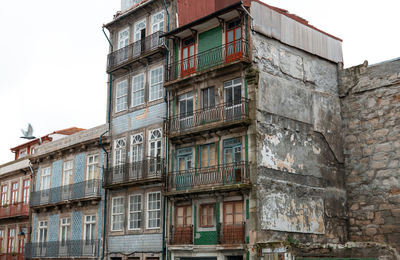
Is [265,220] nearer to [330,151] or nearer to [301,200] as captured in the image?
[301,200]

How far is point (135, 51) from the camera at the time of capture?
26547 millimetres

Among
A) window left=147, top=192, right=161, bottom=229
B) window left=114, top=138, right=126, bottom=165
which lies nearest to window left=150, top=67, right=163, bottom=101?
window left=114, top=138, right=126, bottom=165

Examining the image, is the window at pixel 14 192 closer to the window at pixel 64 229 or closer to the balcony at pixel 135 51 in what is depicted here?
the window at pixel 64 229

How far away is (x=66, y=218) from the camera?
29250mm

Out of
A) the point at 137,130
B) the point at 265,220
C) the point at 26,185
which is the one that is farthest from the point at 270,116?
the point at 26,185

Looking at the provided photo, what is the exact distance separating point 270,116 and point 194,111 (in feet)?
11.1

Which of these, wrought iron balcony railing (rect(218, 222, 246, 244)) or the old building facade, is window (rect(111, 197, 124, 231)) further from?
wrought iron balcony railing (rect(218, 222, 246, 244))

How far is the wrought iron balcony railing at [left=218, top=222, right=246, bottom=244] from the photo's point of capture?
65.3 feet

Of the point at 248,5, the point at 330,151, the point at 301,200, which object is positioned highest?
the point at 248,5

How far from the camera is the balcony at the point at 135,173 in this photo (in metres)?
23.8

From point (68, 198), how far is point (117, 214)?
4.15m

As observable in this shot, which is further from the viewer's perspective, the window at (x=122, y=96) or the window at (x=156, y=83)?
the window at (x=122, y=96)

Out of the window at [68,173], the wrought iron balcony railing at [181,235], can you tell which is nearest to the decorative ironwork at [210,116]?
the wrought iron balcony railing at [181,235]

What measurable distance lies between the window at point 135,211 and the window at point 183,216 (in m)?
2.56
